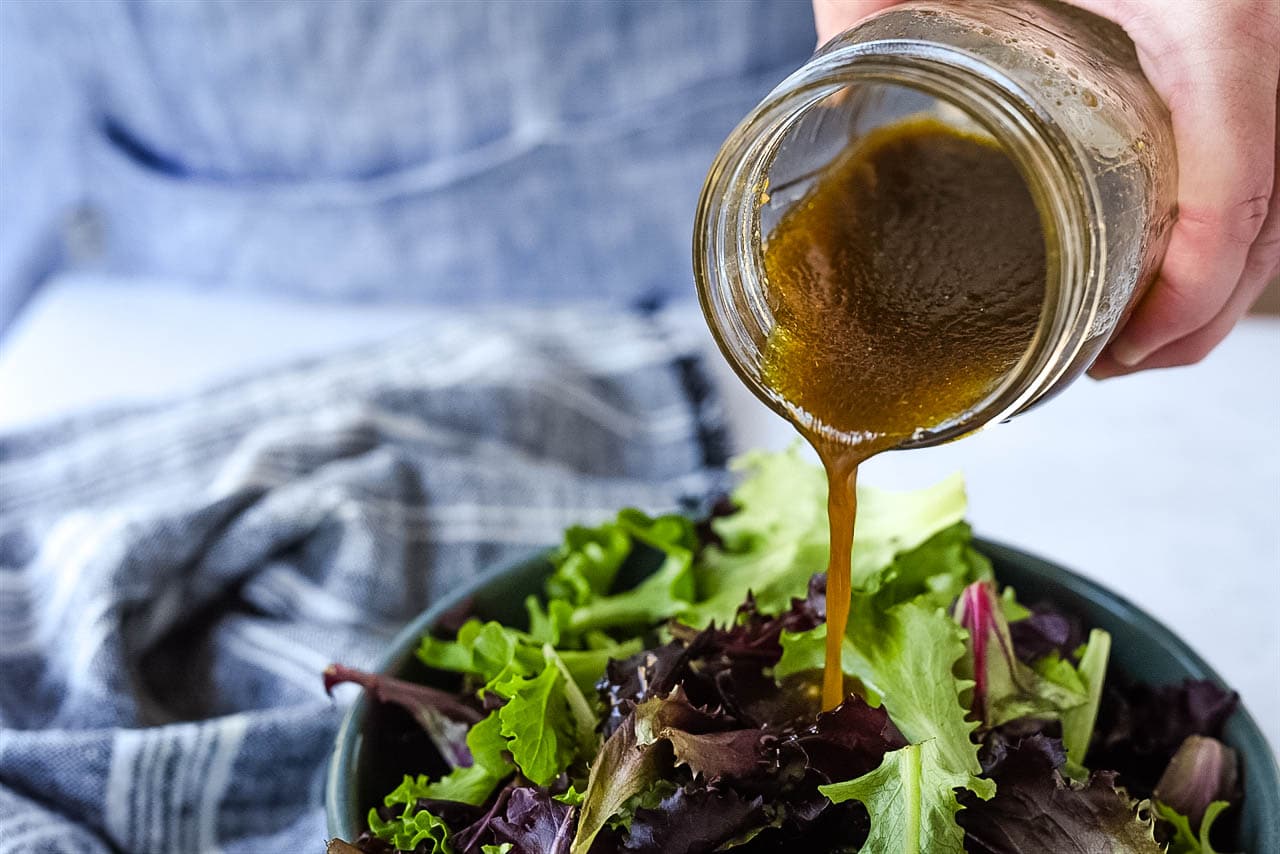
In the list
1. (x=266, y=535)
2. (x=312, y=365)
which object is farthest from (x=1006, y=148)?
(x=312, y=365)

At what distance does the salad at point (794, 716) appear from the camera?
521 millimetres

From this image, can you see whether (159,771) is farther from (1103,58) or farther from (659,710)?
(1103,58)

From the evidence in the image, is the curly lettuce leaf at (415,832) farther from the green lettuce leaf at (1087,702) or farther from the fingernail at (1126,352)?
the fingernail at (1126,352)

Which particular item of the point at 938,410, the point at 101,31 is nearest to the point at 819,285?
the point at 938,410

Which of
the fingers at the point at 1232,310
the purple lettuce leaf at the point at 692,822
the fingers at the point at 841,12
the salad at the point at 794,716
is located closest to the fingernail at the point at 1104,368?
the fingers at the point at 1232,310

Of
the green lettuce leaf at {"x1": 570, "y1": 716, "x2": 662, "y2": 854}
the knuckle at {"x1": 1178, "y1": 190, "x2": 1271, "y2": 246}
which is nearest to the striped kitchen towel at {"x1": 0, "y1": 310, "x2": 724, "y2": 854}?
the green lettuce leaf at {"x1": 570, "y1": 716, "x2": 662, "y2": 854}

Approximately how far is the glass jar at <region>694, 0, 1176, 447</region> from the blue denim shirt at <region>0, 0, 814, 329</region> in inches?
30.0

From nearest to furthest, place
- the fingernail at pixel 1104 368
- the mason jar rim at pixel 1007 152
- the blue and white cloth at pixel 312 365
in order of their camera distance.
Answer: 1. the mason jar rim at pixel 1007 152
2. the fingernail at pixel 1104 368
3. the blue and white cloth at pixel 312 365

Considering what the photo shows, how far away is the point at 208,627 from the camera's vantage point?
3.04 ft

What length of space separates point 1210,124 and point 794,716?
0.33 metres

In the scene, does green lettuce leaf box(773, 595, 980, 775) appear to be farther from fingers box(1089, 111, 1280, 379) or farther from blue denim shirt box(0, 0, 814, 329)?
blue denim shirt box(0, 0, 814, 329)

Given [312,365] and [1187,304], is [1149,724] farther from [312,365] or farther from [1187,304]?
[312,365]

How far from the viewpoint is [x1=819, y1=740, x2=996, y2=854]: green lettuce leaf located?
0.50 metres

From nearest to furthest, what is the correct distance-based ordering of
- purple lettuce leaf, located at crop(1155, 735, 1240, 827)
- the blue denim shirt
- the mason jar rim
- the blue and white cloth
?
the mason jar rim
purple lettuce leaf, located at crop(1155, 735, 1240, 827)
the blue and white cloth
the blue denim shirt
